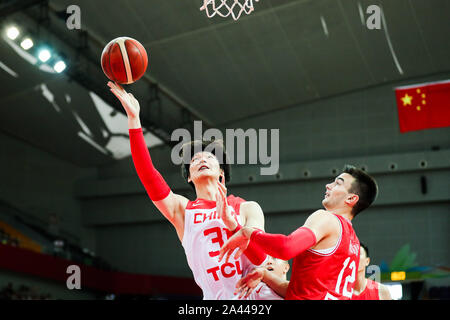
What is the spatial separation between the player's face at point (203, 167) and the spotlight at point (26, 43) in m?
11.1

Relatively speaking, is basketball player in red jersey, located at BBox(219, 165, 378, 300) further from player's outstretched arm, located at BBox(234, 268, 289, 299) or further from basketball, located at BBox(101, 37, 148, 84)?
basketball, located at BBox(101, 37, 148, 84)

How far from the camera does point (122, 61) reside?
14.0 feet

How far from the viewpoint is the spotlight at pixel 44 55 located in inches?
544

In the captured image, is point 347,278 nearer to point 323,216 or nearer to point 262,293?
point 323,216

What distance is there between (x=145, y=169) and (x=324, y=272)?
121 cm

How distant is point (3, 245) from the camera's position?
15.1 meters

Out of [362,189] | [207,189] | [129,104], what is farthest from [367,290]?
[129,104]

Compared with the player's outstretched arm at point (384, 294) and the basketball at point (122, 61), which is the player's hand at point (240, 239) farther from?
the player's outstretched arm at point (384, 294)

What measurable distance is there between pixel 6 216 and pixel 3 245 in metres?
3.33

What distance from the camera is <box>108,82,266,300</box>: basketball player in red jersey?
145 inches

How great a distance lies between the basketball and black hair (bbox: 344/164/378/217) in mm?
1669

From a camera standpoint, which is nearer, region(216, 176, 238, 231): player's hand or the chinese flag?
region(216, 176, 238, 231): player's hand

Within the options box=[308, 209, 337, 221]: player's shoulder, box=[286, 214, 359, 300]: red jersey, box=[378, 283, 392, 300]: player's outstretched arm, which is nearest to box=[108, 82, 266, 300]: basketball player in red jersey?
box=[286, 214, 359, 300]: red jersey
